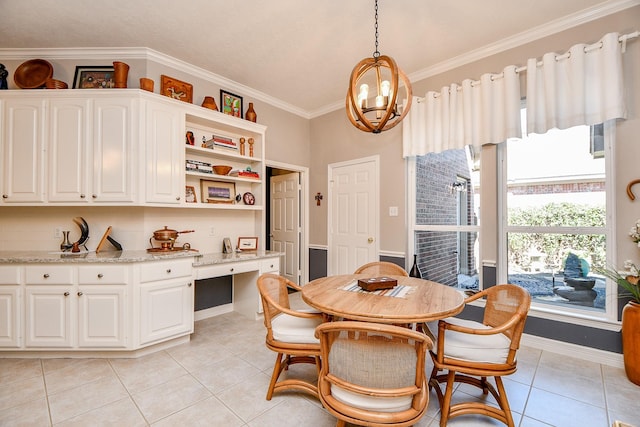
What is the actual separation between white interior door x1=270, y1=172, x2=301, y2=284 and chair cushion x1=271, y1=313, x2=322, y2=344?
2.77 metres

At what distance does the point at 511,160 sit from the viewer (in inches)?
118

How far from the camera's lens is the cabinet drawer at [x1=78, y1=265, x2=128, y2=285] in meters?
2.46

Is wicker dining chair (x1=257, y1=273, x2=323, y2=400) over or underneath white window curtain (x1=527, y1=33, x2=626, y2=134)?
underneath

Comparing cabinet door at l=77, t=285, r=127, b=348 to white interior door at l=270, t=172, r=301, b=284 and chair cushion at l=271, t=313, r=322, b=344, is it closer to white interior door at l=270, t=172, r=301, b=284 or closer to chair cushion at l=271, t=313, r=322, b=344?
chair cushion at l=271, t=313, r=322, b=344

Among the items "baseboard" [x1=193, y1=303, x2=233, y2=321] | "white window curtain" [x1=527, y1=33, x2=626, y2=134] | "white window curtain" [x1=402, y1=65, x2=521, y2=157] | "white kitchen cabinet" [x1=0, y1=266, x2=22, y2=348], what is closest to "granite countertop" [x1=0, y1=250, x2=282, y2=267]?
"white kitchen cabinet" [x1=0, y1=266, x2=22, y2=348]

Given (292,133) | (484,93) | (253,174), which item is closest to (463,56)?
(484,93)

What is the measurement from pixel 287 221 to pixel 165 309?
2621mm

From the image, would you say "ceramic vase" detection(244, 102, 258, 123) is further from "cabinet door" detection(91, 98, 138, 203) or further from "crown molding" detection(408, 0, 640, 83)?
"crown molding" detection(408, 0, 640, 83)

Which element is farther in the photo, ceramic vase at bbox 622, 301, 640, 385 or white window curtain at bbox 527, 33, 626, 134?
white window curtain at bbox 527, 33, 626, 134

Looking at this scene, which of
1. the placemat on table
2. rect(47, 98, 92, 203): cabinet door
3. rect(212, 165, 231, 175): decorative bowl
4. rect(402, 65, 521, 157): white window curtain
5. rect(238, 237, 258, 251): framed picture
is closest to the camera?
the placemat on table

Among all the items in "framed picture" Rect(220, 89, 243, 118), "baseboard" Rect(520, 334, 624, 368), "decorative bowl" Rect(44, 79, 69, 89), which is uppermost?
"framed picture" Rect(220, 89, 243, 118)

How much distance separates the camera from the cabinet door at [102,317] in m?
2.47

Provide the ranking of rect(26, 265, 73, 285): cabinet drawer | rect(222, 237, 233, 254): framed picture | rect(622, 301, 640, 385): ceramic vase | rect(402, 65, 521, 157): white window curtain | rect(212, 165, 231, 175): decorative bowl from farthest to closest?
rect(222, 237, 233, 254): framed picture, rect(212, 165, 231, 175): decorative bowl, rect(402, 65, 521, 157): white window curtain, rect(26, 265, 73, 285): cabinet drawer, rect(622, 301, 640, 385): ceramic vase

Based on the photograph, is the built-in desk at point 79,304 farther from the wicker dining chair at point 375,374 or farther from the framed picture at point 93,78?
the wicker dining chair at point 375,374
